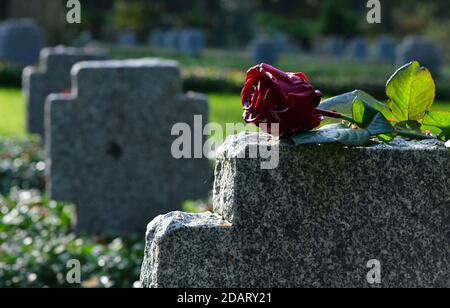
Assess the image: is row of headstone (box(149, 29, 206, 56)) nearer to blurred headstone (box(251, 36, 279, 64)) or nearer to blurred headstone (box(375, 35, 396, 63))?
blurred headstone (box(251, 36, 279, 64))

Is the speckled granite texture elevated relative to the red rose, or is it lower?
lower

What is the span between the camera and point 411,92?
6.48 feet

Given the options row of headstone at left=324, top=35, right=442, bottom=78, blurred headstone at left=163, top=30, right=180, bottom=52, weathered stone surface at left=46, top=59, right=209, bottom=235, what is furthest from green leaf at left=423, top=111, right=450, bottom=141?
blurred headstone at left=163, top=30, right=180, bottom=52

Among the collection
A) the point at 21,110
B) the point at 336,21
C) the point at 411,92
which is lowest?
the point at 21,110

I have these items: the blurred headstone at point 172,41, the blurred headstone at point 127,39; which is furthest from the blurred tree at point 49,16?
the blurred headstone at point 127,39

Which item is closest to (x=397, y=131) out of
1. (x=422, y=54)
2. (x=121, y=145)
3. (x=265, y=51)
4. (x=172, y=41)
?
(x=121, y=145)

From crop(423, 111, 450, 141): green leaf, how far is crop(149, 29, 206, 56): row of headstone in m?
25.2

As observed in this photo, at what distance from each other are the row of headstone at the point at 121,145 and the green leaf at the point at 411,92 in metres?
Result: 4.15

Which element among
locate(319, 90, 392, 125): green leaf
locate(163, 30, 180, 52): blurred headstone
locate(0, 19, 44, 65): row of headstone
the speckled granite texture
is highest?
locate(319, 90, 392, 125): green leaf

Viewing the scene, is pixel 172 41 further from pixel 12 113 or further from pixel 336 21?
pixel 12 113

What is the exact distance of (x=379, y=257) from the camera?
1798 millimetres

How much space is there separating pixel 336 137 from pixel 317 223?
185 mm

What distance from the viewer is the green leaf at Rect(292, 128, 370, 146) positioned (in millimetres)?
1732

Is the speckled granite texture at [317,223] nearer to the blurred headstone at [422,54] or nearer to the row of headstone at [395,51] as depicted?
the row of headstone at [395,51]
